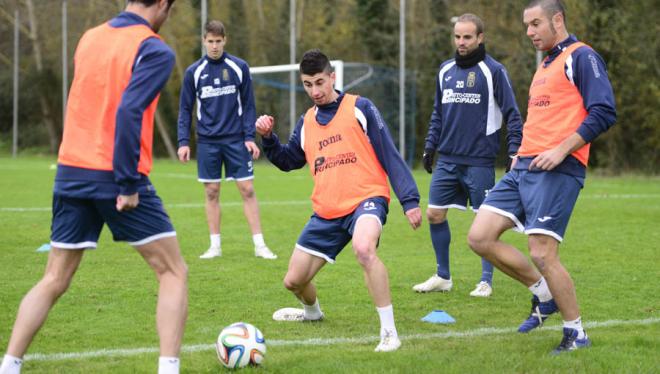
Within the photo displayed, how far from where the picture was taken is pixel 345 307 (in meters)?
7.38

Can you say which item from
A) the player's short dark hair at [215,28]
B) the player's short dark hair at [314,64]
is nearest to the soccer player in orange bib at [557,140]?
the player's short dark hair at [314,64]

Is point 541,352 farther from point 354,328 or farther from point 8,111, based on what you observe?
point 8,111

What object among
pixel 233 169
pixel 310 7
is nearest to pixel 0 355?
pixel 233 169

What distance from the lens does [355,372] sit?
5.16 metres

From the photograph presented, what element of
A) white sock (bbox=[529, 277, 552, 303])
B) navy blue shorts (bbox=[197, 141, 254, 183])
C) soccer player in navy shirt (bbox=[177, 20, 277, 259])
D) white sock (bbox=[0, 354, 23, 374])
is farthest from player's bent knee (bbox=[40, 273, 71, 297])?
navy blue shorts (bbox=[197, 141, 254, 183])

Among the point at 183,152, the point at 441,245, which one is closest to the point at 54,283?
the point at 441,245

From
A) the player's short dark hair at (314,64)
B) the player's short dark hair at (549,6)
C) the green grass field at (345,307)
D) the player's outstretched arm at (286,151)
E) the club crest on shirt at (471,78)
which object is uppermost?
the player's short dark hair at (549,6)

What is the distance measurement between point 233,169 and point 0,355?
5023 millimetres

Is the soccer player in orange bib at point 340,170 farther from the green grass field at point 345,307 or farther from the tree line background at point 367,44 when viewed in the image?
the tree line background at point 367,44

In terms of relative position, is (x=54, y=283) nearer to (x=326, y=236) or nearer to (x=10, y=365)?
(x=10, y=365)

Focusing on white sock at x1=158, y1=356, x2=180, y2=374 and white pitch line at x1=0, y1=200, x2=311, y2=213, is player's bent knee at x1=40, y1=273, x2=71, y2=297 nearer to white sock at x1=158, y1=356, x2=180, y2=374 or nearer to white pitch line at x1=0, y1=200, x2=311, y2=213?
white sock at x1=158, y1=356, x2=180, y2=374

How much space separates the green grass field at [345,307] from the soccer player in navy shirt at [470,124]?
782 millimetres

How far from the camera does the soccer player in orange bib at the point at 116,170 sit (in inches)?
182

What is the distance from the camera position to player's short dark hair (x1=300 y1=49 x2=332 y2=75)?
610 cm
